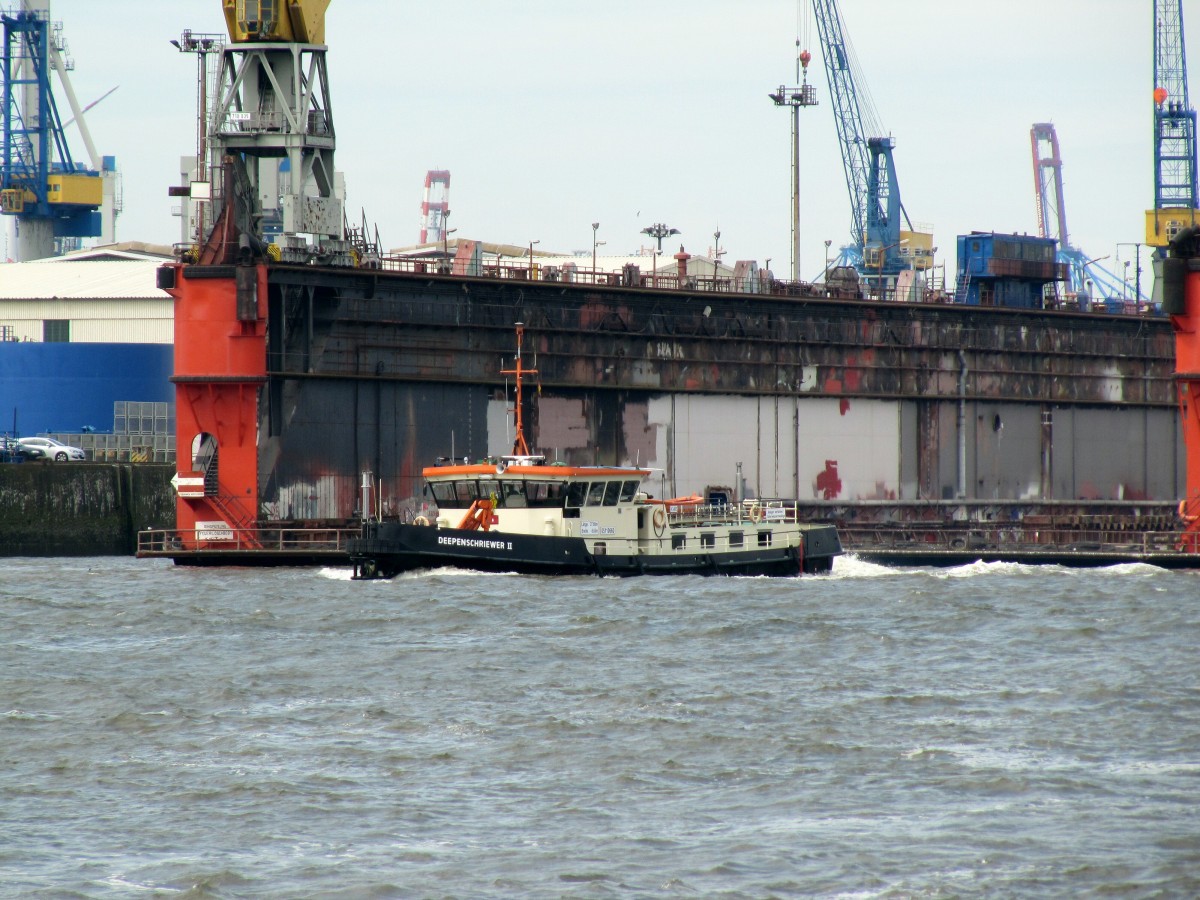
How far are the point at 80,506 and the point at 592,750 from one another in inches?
1925

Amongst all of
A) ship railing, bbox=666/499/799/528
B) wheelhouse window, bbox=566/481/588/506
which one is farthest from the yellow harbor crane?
wheelhouse window, bbox=566/481/588/506

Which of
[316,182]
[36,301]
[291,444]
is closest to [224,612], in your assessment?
[291,444]

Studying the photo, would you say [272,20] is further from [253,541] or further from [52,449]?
[52,449]

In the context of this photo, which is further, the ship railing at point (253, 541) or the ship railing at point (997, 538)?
the ship railing at point (997, 538)

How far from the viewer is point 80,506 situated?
7262 cm

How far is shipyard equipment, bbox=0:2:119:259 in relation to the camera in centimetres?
13000

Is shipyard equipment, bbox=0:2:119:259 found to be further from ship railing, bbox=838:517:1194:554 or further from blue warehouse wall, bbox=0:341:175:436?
ship railing, bbox=838:517:1194:554

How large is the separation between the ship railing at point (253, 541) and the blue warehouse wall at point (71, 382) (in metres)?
29.0

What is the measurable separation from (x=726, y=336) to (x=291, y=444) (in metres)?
18.5

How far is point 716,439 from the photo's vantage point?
70062 millimetres

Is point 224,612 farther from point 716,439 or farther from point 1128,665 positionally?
point 716,439

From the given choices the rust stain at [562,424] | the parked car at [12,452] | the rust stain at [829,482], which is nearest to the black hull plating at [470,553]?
the rust stain at [562,424]

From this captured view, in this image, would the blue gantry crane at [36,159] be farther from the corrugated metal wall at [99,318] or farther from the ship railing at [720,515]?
the ship railing at [720,515]

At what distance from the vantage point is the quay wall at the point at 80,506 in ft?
236
